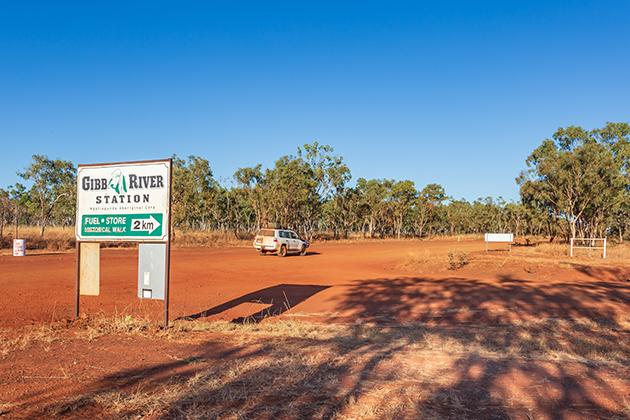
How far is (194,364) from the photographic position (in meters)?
5.37

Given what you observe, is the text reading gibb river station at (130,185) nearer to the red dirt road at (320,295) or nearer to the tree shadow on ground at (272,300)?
the red dirt road at (320,295)

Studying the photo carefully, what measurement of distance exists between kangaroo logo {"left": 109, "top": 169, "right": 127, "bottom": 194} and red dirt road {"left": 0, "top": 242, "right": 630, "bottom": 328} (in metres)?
2.34

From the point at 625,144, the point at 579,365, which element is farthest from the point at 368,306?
the point at 625,144

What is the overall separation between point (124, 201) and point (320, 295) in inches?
277

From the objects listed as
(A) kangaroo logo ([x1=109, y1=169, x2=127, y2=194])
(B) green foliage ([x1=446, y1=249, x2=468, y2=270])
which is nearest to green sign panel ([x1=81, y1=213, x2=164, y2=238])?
(A) kangaroo logo ([x1=109, y1=169, x2=127, y2=194])

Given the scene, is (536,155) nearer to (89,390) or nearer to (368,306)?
(368,306)

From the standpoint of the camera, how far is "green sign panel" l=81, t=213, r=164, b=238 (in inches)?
316

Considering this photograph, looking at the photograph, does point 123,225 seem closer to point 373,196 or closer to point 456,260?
point 456,260

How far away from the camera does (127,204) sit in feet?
27.0

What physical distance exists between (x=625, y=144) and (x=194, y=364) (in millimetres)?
52362

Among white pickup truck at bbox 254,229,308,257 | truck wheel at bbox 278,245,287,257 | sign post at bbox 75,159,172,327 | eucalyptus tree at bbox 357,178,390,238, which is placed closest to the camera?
sign post at bbox 75,159,172,327

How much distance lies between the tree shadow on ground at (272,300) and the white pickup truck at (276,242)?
13504 millimetres

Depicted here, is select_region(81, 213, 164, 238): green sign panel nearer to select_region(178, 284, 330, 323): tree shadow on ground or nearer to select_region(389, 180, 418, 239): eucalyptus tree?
select_region(178, 284, 330, 323): tree shadow on ground

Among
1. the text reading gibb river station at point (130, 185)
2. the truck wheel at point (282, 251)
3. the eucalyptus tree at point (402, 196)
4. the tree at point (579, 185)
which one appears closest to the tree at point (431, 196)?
the eucalyptus tree at point (402, 196)
